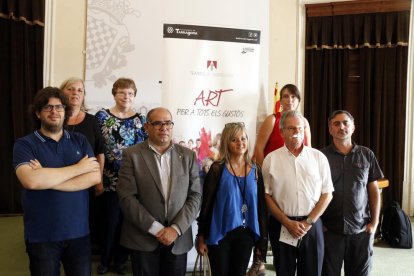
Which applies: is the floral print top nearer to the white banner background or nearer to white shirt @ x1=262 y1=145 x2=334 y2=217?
the white banner background

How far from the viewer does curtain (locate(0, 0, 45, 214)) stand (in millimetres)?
4641

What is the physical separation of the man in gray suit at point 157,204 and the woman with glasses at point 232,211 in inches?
4.5

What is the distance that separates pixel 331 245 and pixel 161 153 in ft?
3.96

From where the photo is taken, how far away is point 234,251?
2102 mm

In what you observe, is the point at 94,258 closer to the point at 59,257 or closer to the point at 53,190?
the point at 59,257

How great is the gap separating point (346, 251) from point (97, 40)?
9.69 ft

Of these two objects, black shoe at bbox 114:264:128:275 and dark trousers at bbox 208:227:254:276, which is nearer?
dark trousers at bbox 208:227:254:276

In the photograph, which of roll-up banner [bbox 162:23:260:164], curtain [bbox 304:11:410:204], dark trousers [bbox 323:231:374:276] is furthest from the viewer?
curtain [bbox 304:11:410:204]

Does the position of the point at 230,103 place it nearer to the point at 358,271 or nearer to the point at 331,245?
the point at 331,245

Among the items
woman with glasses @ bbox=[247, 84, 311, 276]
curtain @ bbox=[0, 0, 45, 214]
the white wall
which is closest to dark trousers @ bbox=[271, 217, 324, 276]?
woman with glasses @ bbox=[247, 84, 311, 276]

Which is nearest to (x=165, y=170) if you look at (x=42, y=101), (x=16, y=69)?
(x=42, y=101)

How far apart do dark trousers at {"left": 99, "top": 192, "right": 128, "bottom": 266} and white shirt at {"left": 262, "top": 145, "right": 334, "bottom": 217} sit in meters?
1.37

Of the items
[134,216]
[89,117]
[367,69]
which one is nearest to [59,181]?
[134,216]

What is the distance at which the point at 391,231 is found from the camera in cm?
418
